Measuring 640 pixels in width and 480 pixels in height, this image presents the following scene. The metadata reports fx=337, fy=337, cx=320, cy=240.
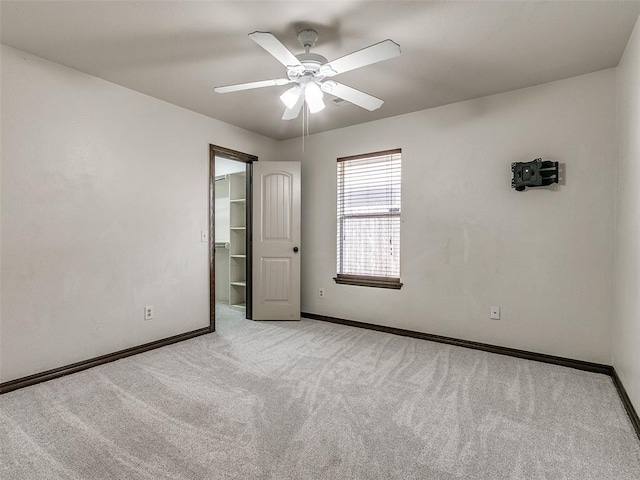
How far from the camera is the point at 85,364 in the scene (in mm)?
2807

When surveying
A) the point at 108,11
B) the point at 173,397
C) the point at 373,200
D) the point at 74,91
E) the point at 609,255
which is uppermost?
the point at 108,11

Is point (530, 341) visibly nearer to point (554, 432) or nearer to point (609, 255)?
point (609, 255)

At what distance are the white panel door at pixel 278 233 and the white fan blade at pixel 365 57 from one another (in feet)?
7.57

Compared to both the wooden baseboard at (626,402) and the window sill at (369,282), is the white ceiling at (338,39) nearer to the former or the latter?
the window sill at (369,282)

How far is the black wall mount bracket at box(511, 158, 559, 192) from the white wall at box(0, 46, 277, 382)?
322 centimetres

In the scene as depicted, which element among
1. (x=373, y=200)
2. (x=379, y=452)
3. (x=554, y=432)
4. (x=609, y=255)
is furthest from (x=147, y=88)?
(x=609, y=255)

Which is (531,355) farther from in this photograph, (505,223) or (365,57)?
(365,57)

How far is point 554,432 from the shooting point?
75.2 inches

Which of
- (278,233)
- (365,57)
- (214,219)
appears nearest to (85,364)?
(214,219)

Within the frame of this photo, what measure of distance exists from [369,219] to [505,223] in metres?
1.46

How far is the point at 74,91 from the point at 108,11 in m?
1.06

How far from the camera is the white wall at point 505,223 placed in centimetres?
278

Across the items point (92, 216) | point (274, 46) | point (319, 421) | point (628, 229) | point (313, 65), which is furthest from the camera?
point (92, 216)

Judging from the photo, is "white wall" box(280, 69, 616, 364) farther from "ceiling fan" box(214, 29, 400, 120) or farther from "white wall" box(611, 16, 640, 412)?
"ceiling fan" box(214, 29, 400, 120)
